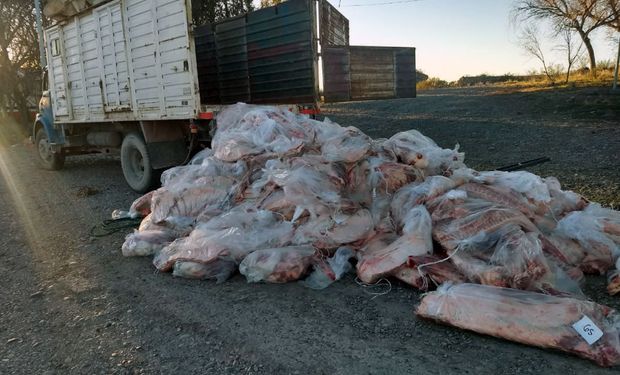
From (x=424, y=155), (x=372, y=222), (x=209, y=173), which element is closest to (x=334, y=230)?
(x=372, y=222)

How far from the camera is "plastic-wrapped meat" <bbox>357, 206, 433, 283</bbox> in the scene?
120 inches

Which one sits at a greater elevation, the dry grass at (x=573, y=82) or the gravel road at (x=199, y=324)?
the dry grass at (x=573, y=82)

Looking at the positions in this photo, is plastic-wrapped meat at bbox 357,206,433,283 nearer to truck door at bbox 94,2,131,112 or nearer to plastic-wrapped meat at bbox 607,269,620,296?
plastic-wrapped meat at bbox 607,269,620,296

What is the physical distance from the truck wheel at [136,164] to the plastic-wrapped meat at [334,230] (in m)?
3.72

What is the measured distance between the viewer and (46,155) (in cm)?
986

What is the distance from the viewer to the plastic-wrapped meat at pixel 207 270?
132 inches

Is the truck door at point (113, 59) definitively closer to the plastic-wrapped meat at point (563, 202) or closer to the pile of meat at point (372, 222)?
the pile of meat at point (372, 222)

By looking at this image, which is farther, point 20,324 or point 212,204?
point 212,204

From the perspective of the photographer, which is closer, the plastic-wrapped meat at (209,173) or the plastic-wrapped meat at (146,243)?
the plastic-wrapped meat at (146,243)

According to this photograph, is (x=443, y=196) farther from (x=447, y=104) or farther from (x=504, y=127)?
(x=447, y=104)

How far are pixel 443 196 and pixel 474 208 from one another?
258mm

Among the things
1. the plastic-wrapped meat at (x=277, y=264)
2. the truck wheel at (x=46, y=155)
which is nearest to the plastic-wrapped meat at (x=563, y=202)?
the plastic-wrapped meat at (x=277, y=264)

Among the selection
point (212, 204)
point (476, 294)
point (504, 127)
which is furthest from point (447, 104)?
point (476, 294)

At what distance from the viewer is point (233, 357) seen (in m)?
2.37
